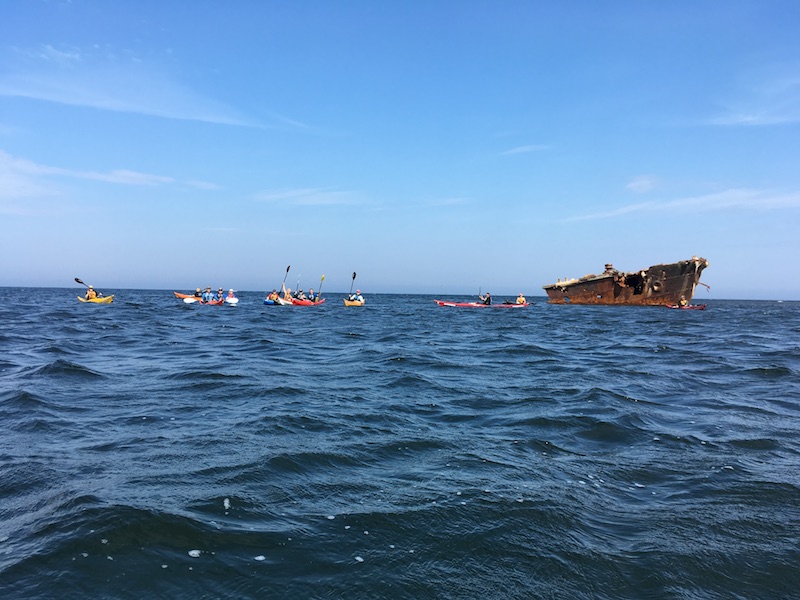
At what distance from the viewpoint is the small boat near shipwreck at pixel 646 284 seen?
57.8 metres

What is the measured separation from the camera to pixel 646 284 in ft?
196

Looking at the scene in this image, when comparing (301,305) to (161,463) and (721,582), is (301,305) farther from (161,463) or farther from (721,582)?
(721,582)

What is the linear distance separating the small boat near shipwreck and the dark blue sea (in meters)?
46.9

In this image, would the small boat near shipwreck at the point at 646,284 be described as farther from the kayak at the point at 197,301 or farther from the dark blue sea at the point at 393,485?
the dark blue sea at the point at 393,485

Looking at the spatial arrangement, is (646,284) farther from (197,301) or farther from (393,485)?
(393,485)

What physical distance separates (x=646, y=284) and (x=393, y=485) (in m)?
60.4

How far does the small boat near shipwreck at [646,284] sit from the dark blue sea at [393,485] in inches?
1845

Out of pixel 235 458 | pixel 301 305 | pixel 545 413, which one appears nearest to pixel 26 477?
pixel 235 458

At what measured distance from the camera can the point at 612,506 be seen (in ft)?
22.0

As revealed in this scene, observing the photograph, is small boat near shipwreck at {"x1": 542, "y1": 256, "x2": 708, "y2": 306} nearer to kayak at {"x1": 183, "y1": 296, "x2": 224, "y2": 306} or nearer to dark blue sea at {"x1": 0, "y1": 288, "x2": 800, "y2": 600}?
kayak at {"x1": 183, "y1": 296, "x2": 224, "y2": 306}

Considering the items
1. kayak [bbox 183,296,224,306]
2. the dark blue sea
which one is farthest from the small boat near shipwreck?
the dark blue sea

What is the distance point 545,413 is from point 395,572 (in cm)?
726

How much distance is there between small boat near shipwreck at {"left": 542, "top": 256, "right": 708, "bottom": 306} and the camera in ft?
189

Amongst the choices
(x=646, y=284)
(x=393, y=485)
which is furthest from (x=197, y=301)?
(x=393, y=485)
